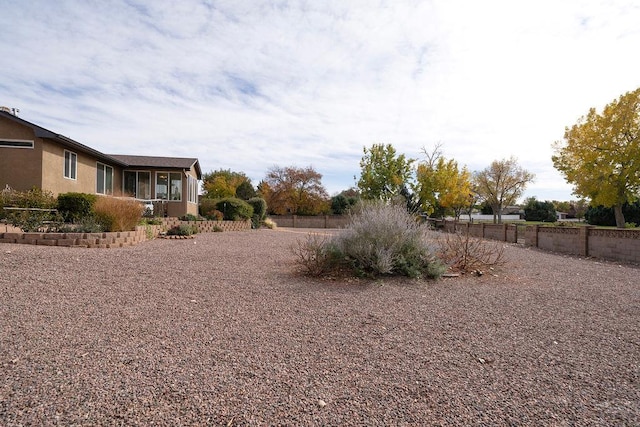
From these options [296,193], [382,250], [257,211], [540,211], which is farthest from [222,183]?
[540,211]

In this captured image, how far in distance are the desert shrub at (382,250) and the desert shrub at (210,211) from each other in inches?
492

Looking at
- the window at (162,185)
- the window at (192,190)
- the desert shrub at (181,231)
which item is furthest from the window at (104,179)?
the desert shrub at (181,231)

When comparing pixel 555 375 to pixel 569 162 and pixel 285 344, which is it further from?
pixel 569 162

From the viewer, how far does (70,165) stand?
14281 millimetres

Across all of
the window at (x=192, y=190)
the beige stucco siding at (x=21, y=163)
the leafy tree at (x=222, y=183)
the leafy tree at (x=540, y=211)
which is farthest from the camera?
the leafy tree at (x=540, y=211)

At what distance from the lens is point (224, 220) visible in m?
18.8

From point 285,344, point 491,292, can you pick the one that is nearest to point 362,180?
point 491,292

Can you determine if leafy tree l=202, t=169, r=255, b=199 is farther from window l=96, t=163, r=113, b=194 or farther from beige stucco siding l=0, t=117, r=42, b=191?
beige stucco siding l=0, t=117, r=42, b=191

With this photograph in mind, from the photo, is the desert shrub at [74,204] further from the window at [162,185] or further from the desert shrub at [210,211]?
the window at [162,185]

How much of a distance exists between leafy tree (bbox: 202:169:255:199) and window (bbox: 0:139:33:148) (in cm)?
2174

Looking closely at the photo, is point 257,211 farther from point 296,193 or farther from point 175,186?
point 296,193

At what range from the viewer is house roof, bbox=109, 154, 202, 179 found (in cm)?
1861

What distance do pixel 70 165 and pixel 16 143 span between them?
1.89m

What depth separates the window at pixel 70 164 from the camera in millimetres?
13984
